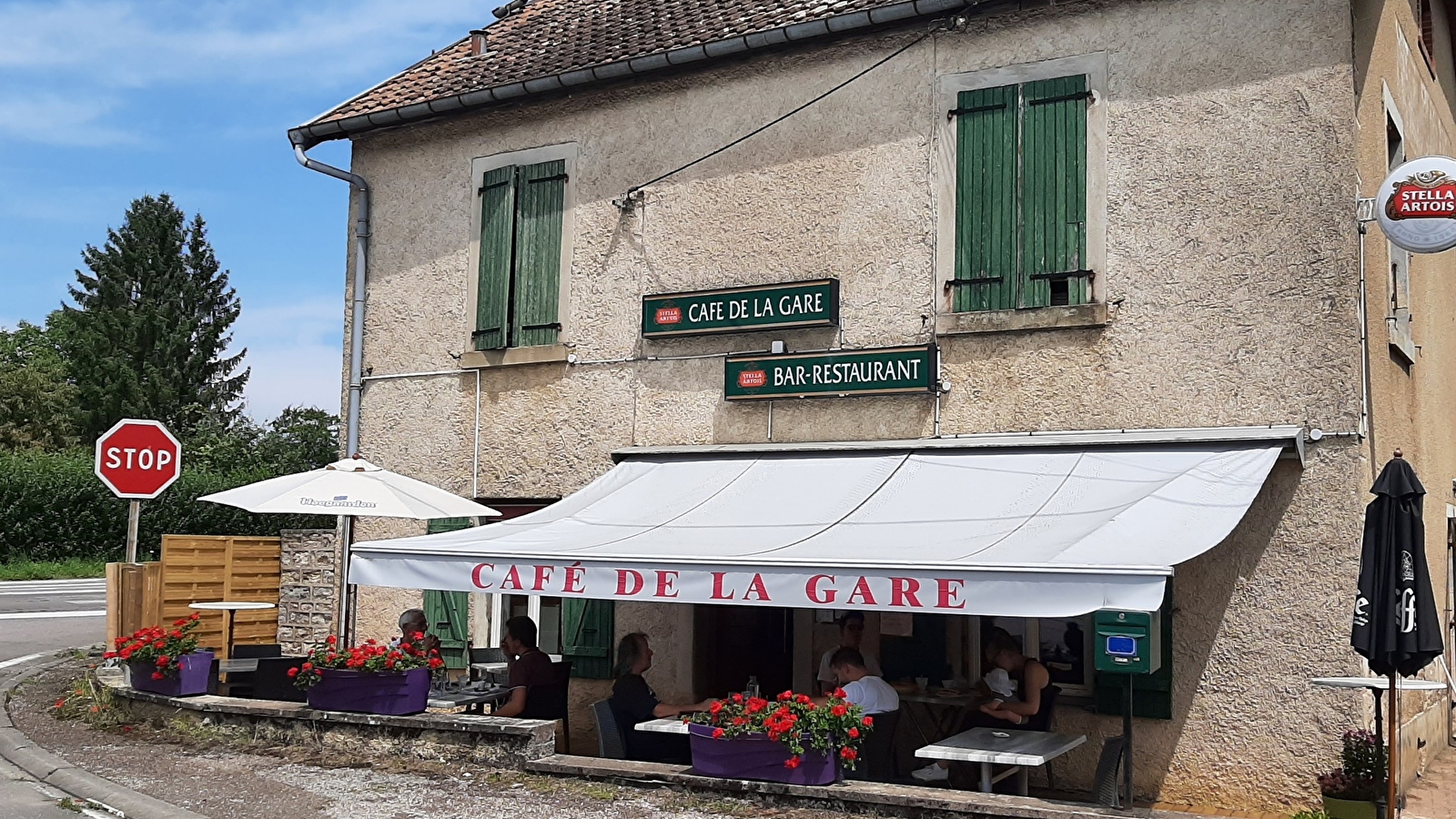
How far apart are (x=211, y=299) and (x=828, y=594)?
57.0 meters

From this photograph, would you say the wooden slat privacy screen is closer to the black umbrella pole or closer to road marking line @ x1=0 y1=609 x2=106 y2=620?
road marking line @ x1=0 y1=609 x2=106 y2=620

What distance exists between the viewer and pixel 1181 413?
32.6 ft

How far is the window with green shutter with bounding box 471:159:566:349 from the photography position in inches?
517

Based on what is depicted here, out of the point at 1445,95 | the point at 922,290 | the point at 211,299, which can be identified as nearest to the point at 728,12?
the point at 922,290

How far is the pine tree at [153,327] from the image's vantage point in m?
55.3

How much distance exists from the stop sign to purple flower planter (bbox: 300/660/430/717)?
3073mm

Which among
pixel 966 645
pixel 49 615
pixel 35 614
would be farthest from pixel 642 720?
pixel 35 614

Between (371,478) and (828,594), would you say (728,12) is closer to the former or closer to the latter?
(371,478)

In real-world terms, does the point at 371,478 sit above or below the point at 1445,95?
below

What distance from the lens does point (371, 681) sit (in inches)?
405

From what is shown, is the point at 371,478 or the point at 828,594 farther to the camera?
the point at 371,478

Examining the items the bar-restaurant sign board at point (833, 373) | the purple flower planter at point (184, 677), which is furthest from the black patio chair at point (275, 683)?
the bar-restaurant sign board at point (833, 373)

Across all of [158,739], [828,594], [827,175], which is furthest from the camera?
[827,175]

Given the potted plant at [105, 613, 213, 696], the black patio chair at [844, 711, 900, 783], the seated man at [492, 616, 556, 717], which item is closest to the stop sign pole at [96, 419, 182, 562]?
the potted plant at [105, 613, 213, 696]
